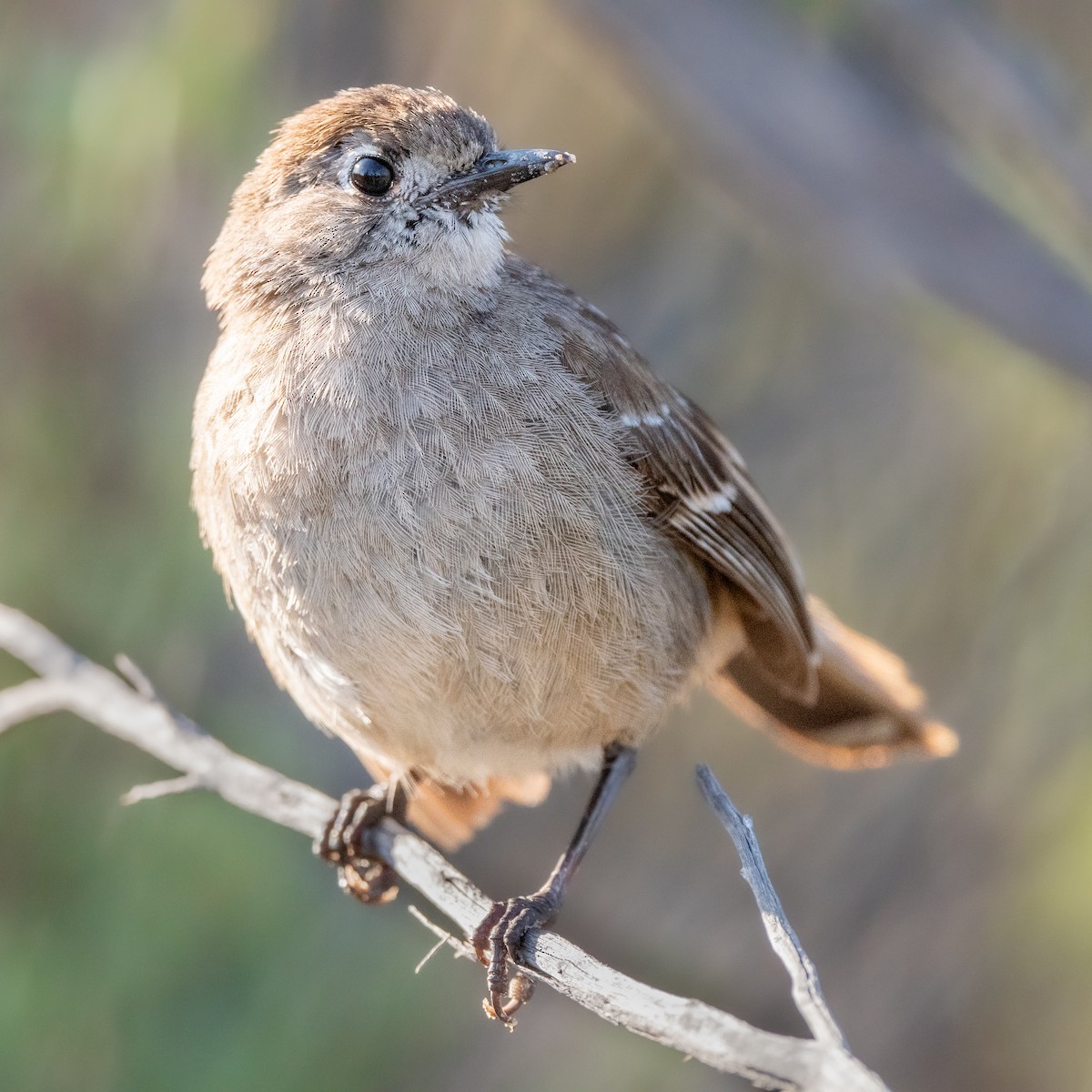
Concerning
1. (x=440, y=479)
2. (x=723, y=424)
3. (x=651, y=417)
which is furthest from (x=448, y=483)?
(x=723, y=424)

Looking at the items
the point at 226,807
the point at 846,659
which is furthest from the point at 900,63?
the point at 226,807

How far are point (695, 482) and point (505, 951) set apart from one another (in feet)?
4.89

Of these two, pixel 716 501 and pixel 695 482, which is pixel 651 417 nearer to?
pixel 695 482

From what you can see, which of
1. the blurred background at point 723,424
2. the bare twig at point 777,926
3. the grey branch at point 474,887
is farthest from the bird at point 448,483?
the blurred background at point 723,424

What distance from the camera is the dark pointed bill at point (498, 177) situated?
3764 mm

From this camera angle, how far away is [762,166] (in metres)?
6.24

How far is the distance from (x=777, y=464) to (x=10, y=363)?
347 cm

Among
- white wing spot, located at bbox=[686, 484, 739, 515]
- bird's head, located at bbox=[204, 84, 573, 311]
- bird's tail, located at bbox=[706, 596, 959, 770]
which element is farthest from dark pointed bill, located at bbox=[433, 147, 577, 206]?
bird's tail, located at bbox=[706, 596, 959, 770]

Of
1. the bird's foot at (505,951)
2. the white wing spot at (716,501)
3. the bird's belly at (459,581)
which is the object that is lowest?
the bird's foot at (505,951)

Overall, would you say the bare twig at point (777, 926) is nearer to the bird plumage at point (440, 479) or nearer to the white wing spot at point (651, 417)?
the bird plumage at point (440, 479)

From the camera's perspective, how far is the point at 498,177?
3768mm

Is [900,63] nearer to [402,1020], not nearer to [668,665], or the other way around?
[668,665]

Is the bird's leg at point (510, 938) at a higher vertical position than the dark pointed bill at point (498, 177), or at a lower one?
lower

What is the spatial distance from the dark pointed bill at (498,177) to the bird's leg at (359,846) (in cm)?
194
